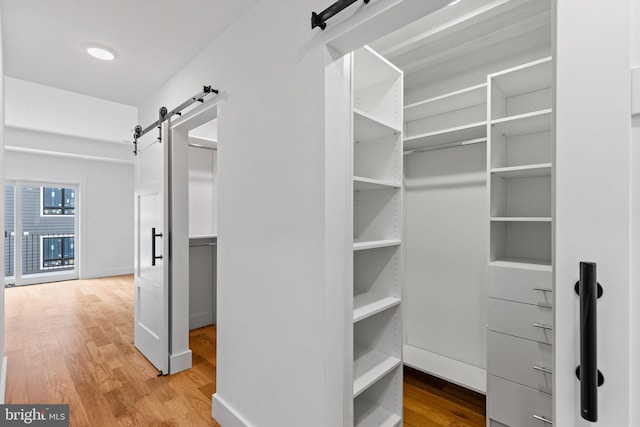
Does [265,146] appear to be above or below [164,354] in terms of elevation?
above

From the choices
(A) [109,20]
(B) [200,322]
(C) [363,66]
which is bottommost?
(B) [200,322]

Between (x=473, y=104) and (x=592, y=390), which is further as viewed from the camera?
(x=473, y=104)

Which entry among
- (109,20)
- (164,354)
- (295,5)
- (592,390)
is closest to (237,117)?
(295,5)

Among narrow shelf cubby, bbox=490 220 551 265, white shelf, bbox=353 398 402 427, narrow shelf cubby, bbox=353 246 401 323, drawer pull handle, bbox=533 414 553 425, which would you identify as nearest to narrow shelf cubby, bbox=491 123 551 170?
narrow shelf cubby, bbox=490 220 551 265

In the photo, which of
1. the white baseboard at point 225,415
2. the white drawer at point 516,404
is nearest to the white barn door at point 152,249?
the white baseboard at point 225,415

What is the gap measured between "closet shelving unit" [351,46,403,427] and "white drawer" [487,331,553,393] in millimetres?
575

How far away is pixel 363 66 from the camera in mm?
1722

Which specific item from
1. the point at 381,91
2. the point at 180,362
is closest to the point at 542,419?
the point at 381,91

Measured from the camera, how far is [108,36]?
205 cm

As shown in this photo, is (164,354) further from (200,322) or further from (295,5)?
(295,5)

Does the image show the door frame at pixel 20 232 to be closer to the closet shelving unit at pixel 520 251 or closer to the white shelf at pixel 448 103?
the white shelf at pixel 448 103

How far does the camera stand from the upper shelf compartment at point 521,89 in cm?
177

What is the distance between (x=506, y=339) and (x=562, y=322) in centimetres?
122

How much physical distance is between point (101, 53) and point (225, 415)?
269 centimetres
